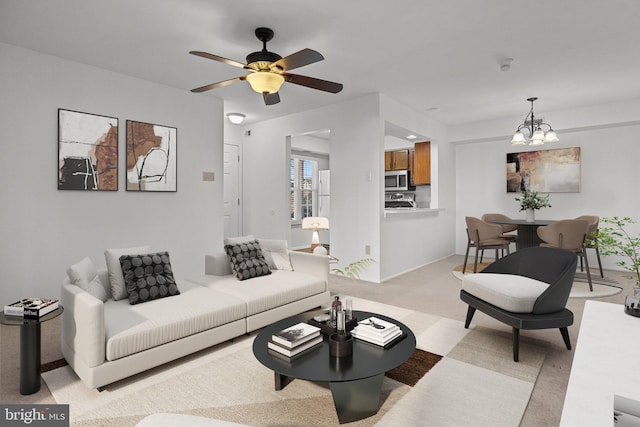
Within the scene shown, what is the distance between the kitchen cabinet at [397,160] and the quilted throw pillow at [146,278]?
5.96 metres

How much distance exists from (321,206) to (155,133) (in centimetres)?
493

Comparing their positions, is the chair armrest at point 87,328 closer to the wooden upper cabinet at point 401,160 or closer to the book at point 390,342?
the book at point 390,342

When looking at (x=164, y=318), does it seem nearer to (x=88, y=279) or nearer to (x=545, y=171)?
(x=88, y=279)

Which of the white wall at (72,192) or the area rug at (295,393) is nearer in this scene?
the area rug at (295,393)

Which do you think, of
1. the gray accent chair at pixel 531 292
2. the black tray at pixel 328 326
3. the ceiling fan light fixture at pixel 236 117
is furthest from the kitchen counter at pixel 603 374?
the ceiling fan light fixture at pixel 236 117

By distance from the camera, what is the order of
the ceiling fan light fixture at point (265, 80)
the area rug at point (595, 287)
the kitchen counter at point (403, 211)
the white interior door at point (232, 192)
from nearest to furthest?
1. the ceiling fan light fixture at point (265, 80)
2. the area rug at point (595, 287)
3. the kitchen counter at point (403, 211)
4. the white interior door at point (232, 192)

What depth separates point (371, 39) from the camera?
→ 319 cm

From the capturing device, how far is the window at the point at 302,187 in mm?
8219

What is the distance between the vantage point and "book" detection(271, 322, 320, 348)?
73.7 inches

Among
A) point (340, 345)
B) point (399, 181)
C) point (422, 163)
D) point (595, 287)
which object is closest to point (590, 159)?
point (595, 287)

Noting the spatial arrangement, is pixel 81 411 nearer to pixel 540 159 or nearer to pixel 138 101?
pixel 138 101

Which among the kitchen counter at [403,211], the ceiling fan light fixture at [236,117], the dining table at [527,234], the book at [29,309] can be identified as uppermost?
the ceiling fan light fixture at [236,117]

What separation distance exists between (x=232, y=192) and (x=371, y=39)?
4.14 meters

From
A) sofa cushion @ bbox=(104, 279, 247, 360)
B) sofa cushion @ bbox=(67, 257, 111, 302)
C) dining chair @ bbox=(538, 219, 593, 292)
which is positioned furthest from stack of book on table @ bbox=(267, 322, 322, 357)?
dining chair @ bbox=(538, 219, 593, 292)
